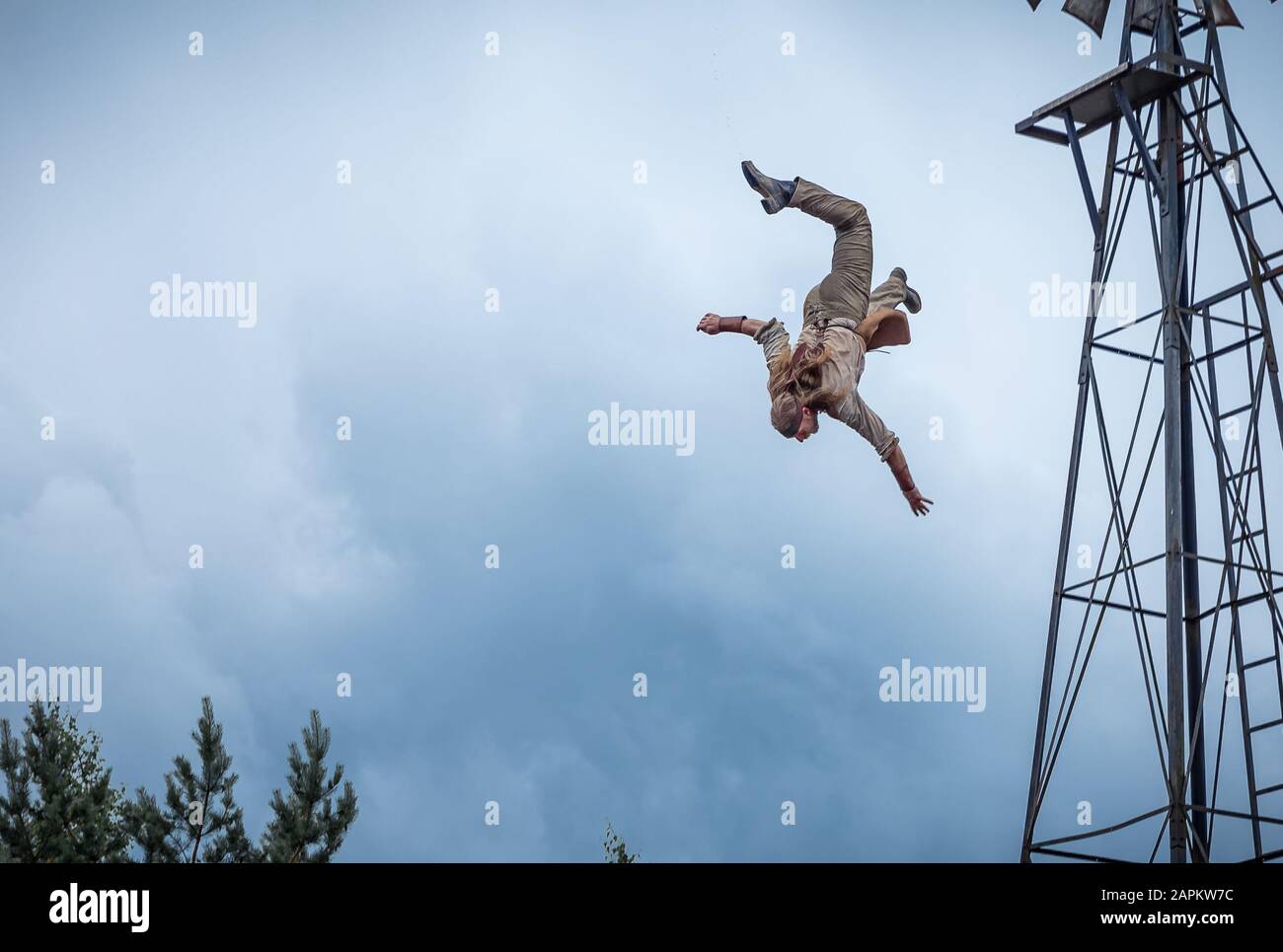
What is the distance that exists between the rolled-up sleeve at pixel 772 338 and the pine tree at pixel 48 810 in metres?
8.14

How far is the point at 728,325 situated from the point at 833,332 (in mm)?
1161

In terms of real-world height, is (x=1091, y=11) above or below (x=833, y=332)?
above

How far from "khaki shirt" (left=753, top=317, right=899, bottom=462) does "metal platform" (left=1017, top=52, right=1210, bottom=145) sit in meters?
2.31

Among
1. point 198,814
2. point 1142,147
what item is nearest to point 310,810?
point 198,814

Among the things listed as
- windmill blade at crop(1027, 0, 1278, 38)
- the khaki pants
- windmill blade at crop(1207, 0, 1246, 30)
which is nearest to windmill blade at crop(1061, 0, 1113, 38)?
windmill blade at crop(1027, 0, 1278, 38)

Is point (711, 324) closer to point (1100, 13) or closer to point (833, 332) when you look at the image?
point (833, 332)

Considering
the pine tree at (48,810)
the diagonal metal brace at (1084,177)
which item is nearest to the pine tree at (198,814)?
the pine tree at (48,810)

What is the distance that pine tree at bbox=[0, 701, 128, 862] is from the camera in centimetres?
1672

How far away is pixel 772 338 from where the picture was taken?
15445 millimetres

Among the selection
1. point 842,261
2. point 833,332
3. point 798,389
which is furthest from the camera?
point 842,261

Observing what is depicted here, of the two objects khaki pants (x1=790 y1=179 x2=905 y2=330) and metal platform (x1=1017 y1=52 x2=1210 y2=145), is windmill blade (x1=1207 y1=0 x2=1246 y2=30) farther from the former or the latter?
khaki pants (x1=790 y1=179 x2=905 y2=330)

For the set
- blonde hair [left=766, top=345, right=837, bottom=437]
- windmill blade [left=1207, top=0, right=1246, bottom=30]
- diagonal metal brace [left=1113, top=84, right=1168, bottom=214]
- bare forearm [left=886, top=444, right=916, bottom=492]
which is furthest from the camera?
bare forearm [left=886, top=444, right=916, bottom=492]
